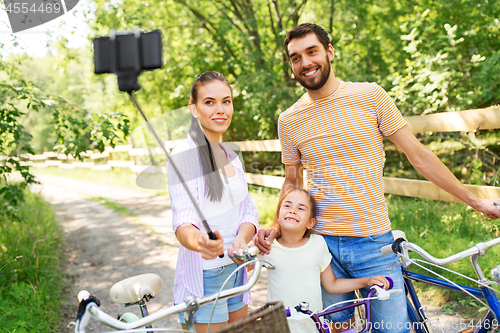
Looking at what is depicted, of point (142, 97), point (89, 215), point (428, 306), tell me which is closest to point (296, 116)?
point (428, 306)

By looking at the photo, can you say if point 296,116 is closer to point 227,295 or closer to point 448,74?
point 227,295

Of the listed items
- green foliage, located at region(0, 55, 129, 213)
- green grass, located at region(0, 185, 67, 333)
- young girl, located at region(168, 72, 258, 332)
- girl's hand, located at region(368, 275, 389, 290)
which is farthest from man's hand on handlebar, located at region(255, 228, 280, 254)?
green foliage, located at region(0, 55, 129, 213)

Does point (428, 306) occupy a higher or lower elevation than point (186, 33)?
lower

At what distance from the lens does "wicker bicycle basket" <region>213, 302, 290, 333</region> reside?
1.19 m

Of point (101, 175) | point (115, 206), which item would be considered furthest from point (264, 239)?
point (101, 175)

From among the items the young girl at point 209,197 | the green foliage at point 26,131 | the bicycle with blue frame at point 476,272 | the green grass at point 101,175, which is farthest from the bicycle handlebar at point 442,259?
the green grass at point 101,175

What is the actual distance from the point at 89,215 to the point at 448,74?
24.3 feet

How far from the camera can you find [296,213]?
2004 mm

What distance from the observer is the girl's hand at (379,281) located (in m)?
1.85

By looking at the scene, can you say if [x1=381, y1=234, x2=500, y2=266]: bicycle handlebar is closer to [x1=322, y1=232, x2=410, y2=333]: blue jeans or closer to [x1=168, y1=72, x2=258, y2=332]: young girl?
[x1=322, y1=232, x2=410, y2=333]: blue jeans

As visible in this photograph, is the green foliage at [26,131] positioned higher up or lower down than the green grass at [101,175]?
higher up

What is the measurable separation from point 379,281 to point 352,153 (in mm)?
668

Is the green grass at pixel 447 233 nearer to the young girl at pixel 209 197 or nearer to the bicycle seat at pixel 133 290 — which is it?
the bicycle seat at pixel 133 290

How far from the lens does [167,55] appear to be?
9.05 metres
